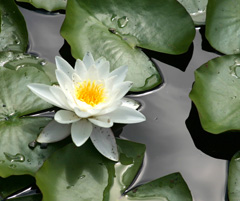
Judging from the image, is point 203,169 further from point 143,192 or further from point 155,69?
point 155,69

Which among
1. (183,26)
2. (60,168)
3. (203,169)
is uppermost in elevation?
(183,26)

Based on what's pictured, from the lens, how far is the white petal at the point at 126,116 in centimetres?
200

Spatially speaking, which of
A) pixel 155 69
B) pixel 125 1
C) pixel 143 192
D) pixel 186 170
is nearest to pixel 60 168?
pixel 143 192

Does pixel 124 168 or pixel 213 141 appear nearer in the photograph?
pixel 124 168

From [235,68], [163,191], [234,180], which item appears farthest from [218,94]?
[163,191]

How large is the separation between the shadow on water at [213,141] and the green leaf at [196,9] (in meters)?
0.79

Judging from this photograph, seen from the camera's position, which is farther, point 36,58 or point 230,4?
point 230,4

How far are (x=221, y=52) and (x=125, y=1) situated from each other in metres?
0.68

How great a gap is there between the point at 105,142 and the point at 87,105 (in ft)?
0.67

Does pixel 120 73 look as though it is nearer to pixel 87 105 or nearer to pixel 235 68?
pixel 87 105

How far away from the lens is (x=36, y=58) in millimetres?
2369

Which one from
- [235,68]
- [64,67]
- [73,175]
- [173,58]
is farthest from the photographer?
[173,58]

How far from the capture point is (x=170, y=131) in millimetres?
2223

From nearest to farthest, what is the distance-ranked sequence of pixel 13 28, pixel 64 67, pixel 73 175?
pixel 73 175
pixel 64 67
pixel 13 28
